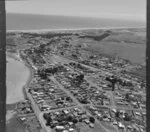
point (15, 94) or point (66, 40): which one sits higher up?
point (66, 40)

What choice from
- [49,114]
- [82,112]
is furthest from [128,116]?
[49,114]

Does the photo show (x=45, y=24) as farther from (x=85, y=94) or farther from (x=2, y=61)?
(x=2, y=61)

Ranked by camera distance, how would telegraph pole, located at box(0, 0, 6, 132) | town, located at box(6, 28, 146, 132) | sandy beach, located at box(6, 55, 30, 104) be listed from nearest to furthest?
telegraph pole, located at box(0, 0, 6, 132) < town, located at box(6, 28, 146, 132) < sandy beach, located at box(6, 55, 30, 104)

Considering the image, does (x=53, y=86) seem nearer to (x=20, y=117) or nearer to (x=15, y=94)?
(x=15, y=94)

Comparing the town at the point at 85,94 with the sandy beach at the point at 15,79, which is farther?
the sandy beach at the point at 15,79

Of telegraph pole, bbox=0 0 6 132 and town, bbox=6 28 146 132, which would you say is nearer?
telegraph pole, bbox=0 0 6 132

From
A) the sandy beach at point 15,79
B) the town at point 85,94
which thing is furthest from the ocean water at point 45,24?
the town at point 85,94

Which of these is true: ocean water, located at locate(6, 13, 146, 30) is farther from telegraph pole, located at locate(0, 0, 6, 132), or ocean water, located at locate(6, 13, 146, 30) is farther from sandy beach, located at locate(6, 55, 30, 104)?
telegraph pole, located at locate(0, 0, 6, 132)

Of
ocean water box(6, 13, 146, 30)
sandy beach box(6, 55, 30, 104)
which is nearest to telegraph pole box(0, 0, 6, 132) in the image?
sandy beach box(6, 55, 30, 104)

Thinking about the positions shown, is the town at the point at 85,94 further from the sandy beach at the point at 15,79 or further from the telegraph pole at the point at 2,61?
the telegraph pole at the point at 2,61

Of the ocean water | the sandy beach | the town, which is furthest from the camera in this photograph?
the ocean water

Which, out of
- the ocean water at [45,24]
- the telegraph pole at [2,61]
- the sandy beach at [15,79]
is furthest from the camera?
the ocean water at [45,24]
